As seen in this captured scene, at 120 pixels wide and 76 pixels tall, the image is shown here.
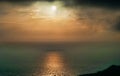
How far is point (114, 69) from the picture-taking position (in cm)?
13000

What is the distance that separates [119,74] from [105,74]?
5.82 m

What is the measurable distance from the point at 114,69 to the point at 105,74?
334cm

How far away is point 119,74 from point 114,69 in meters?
4.70

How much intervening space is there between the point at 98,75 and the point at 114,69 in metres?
6.04

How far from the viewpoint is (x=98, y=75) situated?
133m

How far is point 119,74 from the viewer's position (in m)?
126

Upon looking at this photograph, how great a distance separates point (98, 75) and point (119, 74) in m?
9.33
